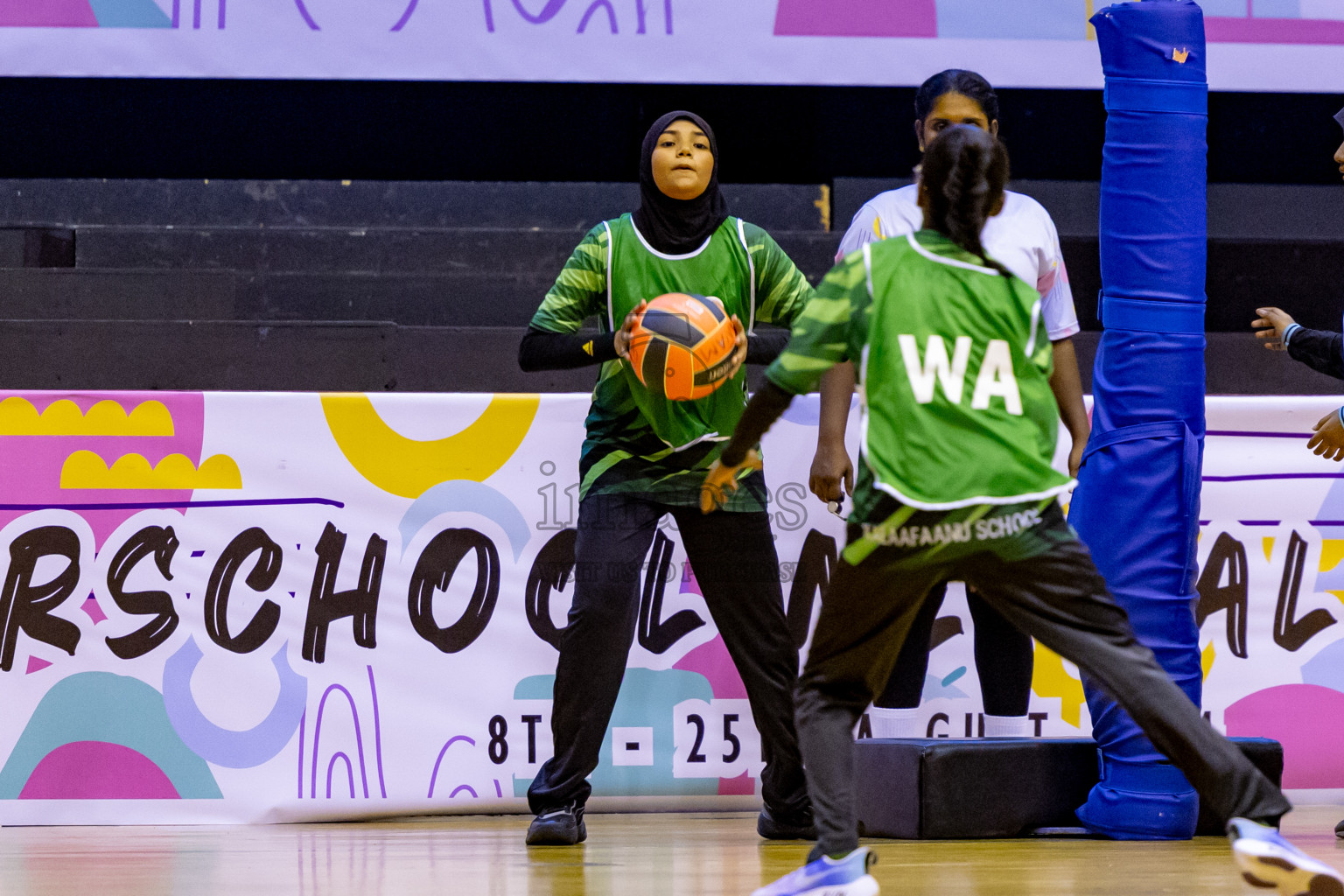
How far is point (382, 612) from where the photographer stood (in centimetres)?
412

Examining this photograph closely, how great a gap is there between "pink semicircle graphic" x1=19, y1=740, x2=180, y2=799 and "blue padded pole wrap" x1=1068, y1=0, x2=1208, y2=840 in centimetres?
248

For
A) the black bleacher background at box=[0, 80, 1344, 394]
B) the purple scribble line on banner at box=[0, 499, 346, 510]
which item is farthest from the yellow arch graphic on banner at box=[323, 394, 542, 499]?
the black bleacher background at box=[0, 80, 1344, 394]

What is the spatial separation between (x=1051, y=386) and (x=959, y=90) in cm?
78

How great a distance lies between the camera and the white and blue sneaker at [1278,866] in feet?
7.64

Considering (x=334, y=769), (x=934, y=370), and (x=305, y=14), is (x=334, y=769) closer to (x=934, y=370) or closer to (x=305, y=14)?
(x=934, y=370)

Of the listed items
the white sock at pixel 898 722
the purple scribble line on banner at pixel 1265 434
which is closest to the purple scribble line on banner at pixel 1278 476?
the purple scribble line on banner at pixel 1265 434

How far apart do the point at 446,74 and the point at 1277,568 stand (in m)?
3.42

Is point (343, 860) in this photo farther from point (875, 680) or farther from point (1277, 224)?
point (1277, 224)

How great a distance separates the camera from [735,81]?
5.54m

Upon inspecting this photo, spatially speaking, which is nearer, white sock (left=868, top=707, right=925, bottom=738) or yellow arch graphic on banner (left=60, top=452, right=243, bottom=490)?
white sock (left=868, top=707, right=925, bottom=738)

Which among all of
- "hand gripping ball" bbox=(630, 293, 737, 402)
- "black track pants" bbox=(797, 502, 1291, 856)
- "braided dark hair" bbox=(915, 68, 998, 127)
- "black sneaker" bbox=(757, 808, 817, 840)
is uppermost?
"braided dark hair" bbox=(915, 68, 998, 127)

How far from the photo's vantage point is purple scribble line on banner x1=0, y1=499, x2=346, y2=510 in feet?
13.3

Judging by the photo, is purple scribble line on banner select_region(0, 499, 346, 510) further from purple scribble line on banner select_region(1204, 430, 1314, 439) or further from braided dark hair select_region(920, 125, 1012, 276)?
purple scribble line on banner select_region(1204, 430, 1314, 439)

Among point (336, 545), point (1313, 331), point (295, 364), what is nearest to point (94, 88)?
point (295, 364)
